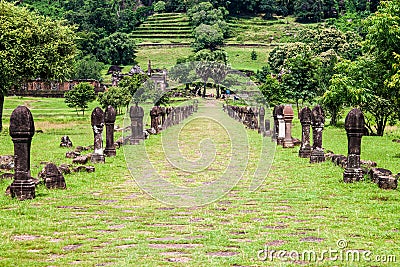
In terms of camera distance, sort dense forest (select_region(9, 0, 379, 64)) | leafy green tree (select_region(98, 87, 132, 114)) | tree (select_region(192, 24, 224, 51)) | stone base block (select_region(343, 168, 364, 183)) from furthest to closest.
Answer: tree (select_region(192, 24, 224, 51)), dense forest (select_region(9, 0, 379, 64)), leafy green tree (select_region(98, 87, 132, 114)), stone base block (select_region(343, 168, 364, 183))

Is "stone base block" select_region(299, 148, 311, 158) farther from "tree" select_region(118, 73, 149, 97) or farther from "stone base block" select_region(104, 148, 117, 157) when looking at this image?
"tree" select_region(118, 73, 149, 97)

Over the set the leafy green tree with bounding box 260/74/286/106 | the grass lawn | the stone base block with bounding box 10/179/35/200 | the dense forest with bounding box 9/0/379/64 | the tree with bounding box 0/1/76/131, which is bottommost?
the grass lawn

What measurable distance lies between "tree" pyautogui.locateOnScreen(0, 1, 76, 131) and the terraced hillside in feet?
379

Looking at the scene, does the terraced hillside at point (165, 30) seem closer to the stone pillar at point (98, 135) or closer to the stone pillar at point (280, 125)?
the stone pillar at point (280, 125)

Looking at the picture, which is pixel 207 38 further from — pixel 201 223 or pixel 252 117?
pixel 201 223

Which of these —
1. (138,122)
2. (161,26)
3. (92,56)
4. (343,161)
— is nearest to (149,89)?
(138,122)

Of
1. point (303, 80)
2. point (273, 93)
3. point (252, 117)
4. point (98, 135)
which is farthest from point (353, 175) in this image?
point (273, 93)

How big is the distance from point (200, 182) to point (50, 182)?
11.8 ft

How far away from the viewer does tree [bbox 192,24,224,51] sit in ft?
459

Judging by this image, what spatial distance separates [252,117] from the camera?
38.7 meters

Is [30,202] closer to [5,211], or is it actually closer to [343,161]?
[5,211]

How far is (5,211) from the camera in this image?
1076 centimetres

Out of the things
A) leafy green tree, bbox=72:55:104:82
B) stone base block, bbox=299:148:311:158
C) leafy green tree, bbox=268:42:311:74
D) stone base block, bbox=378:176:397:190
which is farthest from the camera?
leafy green tree, bbox=72:55:104:82

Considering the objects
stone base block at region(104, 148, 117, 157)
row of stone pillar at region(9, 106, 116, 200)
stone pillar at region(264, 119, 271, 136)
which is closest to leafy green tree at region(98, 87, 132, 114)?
stone pillar at region(264, 119, 271, 136)
